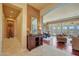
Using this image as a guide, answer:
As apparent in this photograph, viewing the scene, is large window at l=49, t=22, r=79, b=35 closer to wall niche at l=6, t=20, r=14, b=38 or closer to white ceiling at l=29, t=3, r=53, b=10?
white ceiling at l=29, t=3, r=53, b=10

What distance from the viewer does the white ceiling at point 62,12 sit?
3.03 metres

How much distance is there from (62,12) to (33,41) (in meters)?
1.17

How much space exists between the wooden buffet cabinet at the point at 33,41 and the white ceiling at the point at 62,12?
498 millimetres

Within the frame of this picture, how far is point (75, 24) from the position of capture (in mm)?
2980

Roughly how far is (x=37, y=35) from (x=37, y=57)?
0.61 metres

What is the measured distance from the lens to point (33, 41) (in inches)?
128

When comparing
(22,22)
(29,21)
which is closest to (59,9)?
(29,21)

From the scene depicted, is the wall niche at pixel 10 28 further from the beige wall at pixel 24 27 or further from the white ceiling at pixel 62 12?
the white ceiling at pixel 62 12

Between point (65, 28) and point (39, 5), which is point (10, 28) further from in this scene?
point (65, 28)

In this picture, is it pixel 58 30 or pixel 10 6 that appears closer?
pixel 10 6

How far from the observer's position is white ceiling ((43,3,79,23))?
3031 millimetres

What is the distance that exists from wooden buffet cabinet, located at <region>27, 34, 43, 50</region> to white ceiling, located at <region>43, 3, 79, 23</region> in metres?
0.50

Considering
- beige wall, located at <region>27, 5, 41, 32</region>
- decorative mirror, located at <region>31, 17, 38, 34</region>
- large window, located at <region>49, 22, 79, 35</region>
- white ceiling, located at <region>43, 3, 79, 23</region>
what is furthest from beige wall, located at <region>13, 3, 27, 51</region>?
large window, located at <region>49, 22, 79, 35</region>

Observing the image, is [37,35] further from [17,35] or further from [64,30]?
[64,30]
